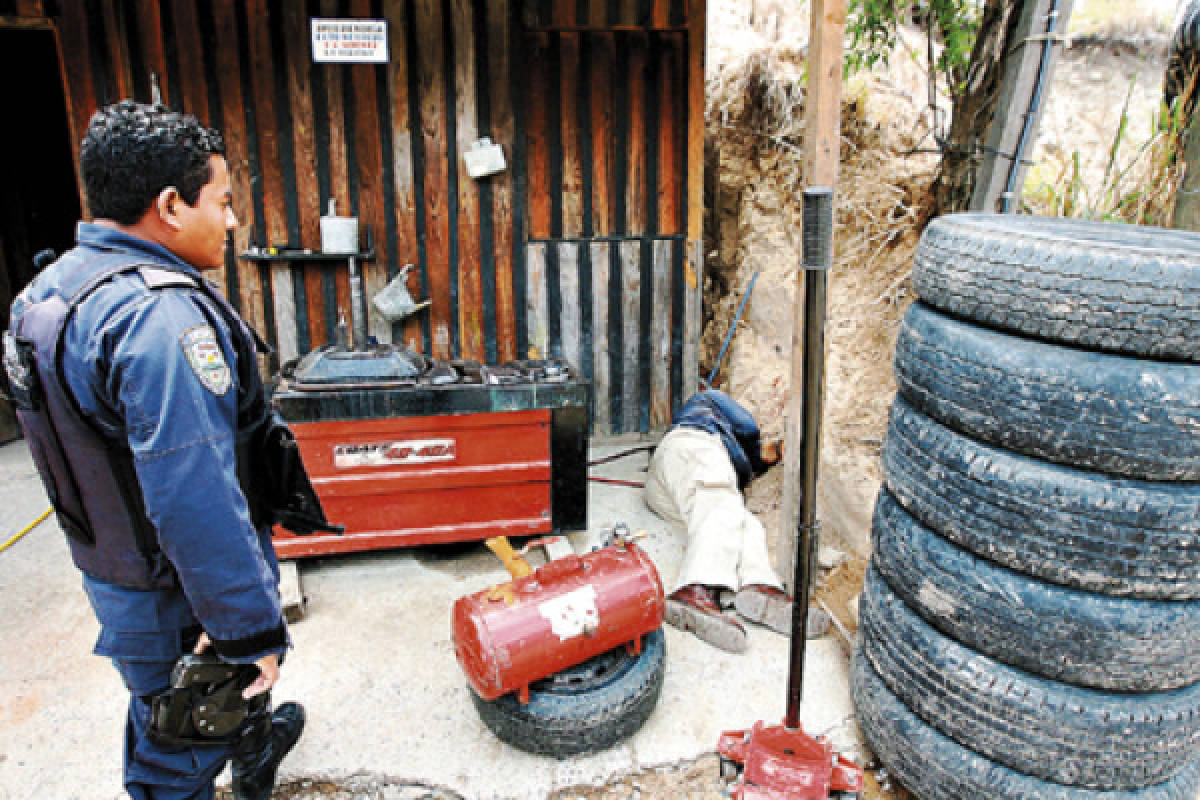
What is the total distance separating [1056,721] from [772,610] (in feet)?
4.31

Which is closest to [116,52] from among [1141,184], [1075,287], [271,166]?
[271,166]

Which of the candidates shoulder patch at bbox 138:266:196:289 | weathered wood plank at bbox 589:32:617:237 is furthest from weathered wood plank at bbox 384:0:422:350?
shoulder patch at bbox 138:266:196:289

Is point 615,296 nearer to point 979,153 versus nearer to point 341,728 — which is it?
point 979,153

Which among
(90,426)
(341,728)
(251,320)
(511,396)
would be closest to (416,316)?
(251,320)

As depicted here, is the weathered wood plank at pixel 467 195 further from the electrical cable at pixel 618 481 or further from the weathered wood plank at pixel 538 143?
the electrical cable at pixel 618 481

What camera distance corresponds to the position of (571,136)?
17.0 feet

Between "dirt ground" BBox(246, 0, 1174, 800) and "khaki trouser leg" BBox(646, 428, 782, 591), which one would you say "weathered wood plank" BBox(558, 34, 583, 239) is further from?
"khaki trouser leg" BBox(646, 428, 782, 591)

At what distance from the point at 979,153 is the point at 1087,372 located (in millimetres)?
3132

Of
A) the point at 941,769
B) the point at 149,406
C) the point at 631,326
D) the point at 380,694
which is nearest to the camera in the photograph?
the point at 149,406

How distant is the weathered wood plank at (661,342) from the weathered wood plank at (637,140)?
0.81 feet

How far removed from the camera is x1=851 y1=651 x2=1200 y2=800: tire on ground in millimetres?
2158

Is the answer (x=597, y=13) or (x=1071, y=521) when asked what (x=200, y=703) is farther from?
(x=597, y=13)

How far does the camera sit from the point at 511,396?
3.71 m

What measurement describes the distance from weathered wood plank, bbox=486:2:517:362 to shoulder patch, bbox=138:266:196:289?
3.60 m
